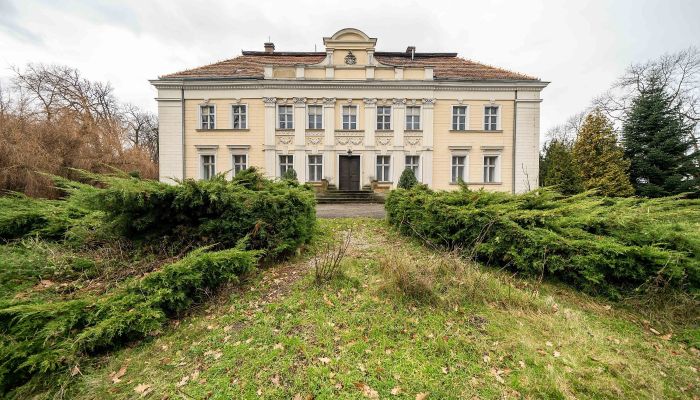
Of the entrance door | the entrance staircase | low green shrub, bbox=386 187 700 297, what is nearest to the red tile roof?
the entrance door

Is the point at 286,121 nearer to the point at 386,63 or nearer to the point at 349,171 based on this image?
the point at 349,171

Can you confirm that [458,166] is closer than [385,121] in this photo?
No

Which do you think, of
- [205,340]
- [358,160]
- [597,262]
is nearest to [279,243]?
[205,340]

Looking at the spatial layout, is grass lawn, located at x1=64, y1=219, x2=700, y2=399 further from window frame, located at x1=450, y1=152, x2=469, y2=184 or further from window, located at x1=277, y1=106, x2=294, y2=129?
window, located at x1=277, y1=106, x2=294, y2=129

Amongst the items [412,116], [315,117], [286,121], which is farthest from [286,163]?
[412,116]

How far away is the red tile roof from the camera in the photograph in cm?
1602

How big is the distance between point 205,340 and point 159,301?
2.07ft

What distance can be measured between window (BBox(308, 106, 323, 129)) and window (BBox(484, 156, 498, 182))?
1073cm

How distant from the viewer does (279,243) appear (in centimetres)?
452

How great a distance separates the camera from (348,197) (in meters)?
15.3

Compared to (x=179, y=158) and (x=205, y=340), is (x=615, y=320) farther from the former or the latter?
(x=179, y=158)

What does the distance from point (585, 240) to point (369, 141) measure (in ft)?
43.9

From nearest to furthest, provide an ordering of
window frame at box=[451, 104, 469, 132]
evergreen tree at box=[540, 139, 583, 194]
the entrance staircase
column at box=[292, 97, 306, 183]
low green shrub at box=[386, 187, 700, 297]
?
low green shrub at box=[386, 187, 700, 297]
evergreen tree at box=[540, 139, 583, 194]
the entrance staircase
column at box=[292, 97, 306, 183]
window frame at box=[451, 104, 469, 132]

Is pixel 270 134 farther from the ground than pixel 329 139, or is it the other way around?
pixel 270 134
